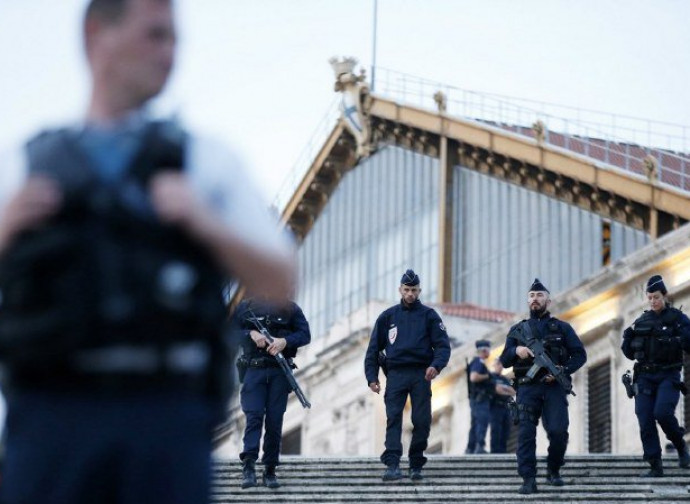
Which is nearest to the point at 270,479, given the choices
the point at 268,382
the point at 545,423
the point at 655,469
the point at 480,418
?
the point at 268,382

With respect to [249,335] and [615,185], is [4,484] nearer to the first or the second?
[249,335]

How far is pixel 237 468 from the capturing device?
1898cm

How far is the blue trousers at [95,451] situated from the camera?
13.2 feet

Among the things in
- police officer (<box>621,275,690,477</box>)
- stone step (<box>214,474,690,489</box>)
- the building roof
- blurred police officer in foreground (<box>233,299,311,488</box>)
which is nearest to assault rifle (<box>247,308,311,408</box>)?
blurred police officer in foreground (<box>233,299,311,488</box>)

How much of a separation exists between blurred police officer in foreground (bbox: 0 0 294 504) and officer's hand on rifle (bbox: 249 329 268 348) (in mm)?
12903

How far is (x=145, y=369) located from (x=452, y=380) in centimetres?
3255

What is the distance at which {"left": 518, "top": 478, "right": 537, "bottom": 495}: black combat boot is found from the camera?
1684cm

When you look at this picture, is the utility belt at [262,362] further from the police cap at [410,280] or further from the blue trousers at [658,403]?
the blue trousers at [658,403]

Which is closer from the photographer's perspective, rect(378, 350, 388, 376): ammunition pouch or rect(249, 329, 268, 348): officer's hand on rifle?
rect(249, 329, 268, 348): officer's hand on rifle

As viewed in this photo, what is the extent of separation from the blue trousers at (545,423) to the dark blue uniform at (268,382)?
2.04m

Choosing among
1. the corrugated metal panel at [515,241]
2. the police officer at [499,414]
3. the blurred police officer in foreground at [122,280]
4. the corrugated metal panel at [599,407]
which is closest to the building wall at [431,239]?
the corrugated metal panel at [515,241]

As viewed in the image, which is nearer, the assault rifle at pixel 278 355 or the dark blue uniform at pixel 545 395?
the dark blue uniform at pixel 545 395

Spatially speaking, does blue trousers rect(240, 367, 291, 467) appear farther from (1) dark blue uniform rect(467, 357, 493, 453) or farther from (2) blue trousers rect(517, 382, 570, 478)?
(1) dark blue uniform rect(467, 357, 493, 453)

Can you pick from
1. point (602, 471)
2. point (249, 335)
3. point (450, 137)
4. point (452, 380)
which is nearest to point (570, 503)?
point (602, 471)
